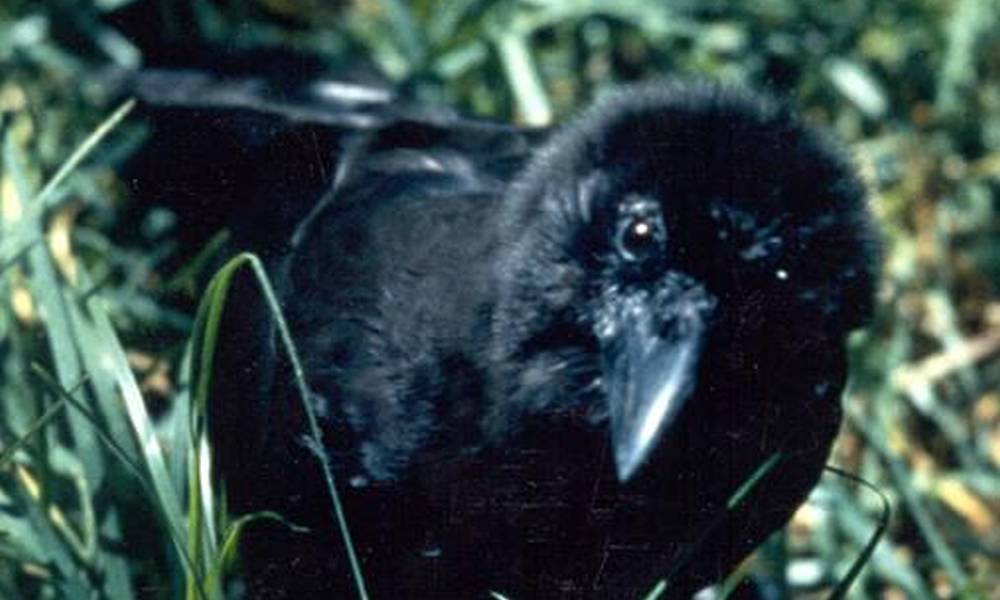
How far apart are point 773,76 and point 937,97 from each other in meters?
0.37

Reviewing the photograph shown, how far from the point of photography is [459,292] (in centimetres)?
257

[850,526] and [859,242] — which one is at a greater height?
[859,242]

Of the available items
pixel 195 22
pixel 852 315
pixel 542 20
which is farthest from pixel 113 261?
pixel 852 315

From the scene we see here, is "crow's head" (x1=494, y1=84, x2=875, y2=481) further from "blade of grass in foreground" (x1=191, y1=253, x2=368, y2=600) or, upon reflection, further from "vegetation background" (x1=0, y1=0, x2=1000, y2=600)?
"vegetation background" (x1=0, y1=0, x2=1000, y2=600)

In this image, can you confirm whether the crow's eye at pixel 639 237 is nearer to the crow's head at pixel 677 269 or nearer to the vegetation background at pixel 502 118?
the crow's head at pixel 677 269

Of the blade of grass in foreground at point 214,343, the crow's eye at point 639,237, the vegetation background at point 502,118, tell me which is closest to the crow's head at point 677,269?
the crow's eye at point 639,237

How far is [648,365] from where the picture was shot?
2.24 metres

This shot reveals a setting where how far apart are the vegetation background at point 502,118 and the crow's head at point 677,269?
0.43 metres

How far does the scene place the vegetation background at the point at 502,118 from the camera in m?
2.69

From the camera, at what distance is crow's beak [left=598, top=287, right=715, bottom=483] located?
222cm

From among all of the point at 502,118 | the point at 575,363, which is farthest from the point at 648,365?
the point at 502,118

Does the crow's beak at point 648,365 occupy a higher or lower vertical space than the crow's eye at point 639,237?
lower

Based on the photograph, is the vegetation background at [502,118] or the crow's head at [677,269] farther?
the vegetation background at [502,118]

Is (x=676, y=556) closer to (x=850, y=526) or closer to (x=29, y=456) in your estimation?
(x=850, y=526)
